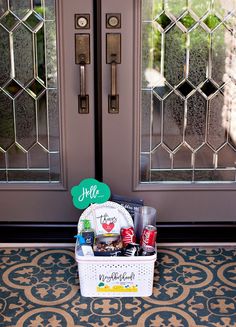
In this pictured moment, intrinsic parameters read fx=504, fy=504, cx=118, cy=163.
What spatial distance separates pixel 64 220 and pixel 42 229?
135 millimetres

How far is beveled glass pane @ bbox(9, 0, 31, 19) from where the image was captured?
102 inches

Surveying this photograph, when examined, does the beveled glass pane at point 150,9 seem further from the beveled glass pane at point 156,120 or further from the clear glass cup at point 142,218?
the clear glass cup at point 142,218

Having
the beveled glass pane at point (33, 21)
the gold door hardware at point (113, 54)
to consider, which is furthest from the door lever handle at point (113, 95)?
the beveled glass pane at point (33, 21)

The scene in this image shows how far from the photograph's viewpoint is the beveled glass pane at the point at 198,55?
8.68 feet

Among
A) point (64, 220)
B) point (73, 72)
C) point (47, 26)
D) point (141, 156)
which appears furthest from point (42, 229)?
point (47, 26)

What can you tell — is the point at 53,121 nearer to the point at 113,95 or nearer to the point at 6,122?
the point at 6,122

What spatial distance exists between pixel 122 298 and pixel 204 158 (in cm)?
94

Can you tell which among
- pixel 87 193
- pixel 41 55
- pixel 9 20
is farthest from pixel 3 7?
pixel 87 193

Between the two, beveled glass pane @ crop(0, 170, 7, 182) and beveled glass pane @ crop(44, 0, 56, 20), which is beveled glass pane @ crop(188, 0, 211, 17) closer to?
beveled glass pane @ crop(44, 0, 56, 20)

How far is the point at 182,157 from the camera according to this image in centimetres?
281

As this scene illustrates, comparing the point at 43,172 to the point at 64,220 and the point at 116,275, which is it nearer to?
the point at 64,220

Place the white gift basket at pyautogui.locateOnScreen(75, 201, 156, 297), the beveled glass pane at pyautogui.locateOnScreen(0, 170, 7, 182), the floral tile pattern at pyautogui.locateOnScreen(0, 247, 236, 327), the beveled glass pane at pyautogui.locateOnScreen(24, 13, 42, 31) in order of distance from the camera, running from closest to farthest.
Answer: the floral tile pattern at pyautogui.locateOnScreen(0, 247, 236, 327) < the white gift basket at pyautogui.locateOnScreen(75, 201, 156, 297) < the beveled glass pane at pyautogui.locateOnScreen(24, 13, 42, 31) < the beveled glass pane at pyautogui.locateOnScreen(0, 170, 7, 182)

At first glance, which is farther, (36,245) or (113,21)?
(36,245)

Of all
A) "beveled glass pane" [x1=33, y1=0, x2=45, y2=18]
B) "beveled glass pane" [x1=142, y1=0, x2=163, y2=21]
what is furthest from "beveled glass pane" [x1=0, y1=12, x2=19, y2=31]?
"beveled glass pane" [x1=142, y1=0, x2=163, y2=21]
